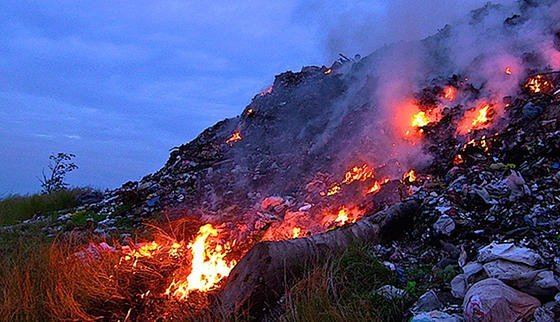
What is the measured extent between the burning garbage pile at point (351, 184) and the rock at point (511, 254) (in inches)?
4.0

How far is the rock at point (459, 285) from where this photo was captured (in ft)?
10.7

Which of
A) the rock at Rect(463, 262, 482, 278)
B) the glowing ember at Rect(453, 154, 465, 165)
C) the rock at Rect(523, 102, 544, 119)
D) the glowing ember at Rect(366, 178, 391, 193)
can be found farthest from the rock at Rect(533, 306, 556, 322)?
the rock at Rect(523, 102, 544, 119)

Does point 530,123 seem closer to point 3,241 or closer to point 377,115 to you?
point 377,115

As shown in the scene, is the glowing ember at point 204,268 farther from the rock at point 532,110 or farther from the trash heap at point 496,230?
the rock at point 532,110

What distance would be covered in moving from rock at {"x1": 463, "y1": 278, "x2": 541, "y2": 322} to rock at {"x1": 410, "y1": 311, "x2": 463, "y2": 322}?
0.08 metres

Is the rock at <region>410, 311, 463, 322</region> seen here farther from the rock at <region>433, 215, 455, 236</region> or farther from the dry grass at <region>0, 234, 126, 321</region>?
the dry grass at <region>0, 234, 126, 321</region>

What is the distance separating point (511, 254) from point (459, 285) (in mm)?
402

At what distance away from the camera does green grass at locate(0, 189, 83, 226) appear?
1067 centimetres

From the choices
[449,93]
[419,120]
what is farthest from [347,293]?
[449,93]

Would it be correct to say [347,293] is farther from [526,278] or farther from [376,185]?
[376,185]

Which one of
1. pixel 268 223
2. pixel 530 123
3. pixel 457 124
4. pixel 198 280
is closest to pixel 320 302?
pixel 198 280

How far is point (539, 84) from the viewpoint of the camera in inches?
268

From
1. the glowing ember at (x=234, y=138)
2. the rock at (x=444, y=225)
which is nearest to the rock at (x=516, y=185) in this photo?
the rock at (x=444, y=225)

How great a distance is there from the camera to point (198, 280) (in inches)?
176
